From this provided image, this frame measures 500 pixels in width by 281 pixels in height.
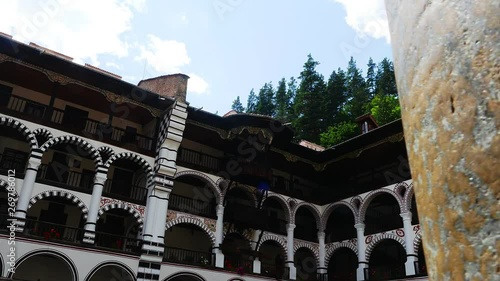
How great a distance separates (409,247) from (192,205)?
10531 mm

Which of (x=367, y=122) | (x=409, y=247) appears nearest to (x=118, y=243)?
(x=409, y=247)

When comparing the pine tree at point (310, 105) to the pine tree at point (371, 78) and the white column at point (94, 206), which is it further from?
the white column at point (94, 206)

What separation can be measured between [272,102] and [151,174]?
3137 cm

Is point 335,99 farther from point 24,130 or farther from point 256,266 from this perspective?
point 24,130

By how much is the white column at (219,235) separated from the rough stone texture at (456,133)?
19910 mm

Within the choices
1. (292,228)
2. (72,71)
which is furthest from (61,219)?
(292,228)

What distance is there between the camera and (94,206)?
17.8 m

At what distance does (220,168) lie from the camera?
74.5ft

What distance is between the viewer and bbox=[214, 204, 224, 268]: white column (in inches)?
798

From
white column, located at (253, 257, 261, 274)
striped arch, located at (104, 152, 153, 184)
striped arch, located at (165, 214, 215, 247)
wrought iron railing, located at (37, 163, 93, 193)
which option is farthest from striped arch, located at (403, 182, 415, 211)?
wrought iron railing, located at (37, 163, 93, 193)

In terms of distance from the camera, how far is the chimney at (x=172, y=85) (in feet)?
74.6

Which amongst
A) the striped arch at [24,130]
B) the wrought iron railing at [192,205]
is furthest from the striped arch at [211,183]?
the striped arch at [24,130]

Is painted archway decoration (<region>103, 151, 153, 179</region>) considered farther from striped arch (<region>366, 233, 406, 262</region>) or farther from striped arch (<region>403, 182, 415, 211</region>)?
striped arch (<region>403, 182, 415, 211</region>)

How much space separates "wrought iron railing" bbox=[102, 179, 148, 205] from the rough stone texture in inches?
750
